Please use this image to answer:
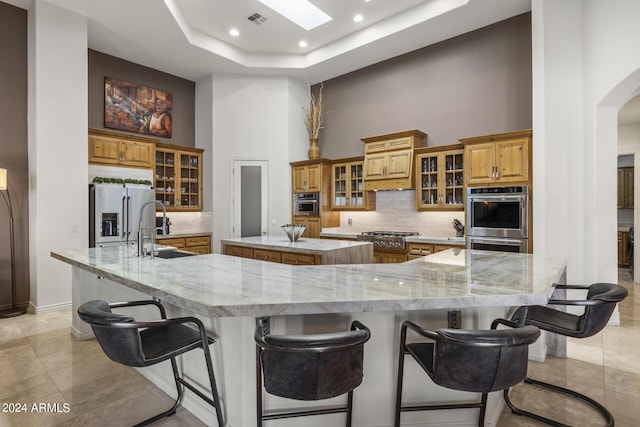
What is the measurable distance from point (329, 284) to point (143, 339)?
45.6 inches

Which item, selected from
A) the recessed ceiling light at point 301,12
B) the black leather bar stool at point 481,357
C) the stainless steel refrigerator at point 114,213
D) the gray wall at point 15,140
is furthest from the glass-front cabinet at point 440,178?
the gray wall at point 15,140

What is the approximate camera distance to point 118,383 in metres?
2.69

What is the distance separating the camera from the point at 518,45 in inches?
196

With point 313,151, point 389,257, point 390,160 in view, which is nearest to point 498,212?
point 389,257

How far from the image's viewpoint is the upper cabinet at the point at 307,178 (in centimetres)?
667

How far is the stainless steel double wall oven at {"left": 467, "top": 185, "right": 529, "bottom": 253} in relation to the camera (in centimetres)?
438

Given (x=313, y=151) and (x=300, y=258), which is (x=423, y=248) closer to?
(x=300, y=258)

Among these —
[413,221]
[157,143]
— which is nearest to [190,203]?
[157,143]

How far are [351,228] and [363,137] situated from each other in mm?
1819

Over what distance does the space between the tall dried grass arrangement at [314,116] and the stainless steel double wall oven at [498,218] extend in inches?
137

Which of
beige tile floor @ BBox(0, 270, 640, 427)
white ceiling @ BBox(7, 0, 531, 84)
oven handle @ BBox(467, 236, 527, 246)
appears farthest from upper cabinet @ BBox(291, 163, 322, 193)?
beige tile floor @ BBox(0, 270, 640, 427)

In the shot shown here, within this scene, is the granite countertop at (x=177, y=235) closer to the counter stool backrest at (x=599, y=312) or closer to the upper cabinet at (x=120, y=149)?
the upper cabinet at (x=120, y=149)

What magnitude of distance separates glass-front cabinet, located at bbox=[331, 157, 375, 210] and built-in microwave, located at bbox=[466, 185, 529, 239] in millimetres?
1926

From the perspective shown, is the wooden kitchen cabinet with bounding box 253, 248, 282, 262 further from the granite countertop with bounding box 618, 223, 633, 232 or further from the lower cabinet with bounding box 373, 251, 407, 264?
the granite countertop with bounding box 618, 223, 633, 232
